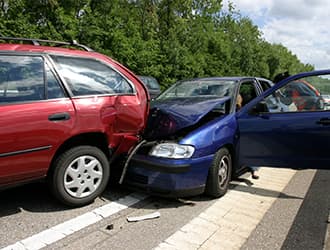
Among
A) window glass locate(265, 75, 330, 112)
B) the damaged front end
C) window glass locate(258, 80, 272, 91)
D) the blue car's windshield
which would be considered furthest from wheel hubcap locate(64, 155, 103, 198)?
window glass locate(258, 80, 272, 91)

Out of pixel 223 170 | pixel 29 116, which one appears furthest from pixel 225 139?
pixel 29 116

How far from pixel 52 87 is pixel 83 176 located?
1.01 m

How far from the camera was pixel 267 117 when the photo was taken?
427cm

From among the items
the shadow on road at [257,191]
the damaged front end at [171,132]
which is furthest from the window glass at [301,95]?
the shadow on road at [257,191]

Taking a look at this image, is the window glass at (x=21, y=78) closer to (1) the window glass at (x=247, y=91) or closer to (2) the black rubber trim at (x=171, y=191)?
(2) the black rubber trim at (x=171, y=191)

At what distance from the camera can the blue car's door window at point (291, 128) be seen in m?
4.00

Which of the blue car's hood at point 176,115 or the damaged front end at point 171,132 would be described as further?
the blue car's hood at point 176,115

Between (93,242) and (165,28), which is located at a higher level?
(165,28)

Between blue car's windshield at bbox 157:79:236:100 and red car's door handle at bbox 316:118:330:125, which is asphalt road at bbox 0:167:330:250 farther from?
blue car's windshield at bbox 157:79:236:100

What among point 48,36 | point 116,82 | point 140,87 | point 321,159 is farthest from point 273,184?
point 48,36

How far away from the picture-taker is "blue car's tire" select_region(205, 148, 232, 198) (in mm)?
4004

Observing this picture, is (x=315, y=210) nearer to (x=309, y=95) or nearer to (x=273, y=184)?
(x=273, y=184)

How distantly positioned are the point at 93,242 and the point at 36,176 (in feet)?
2.96

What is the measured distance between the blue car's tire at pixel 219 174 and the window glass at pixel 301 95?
865 millimetres
